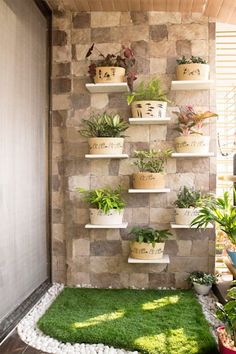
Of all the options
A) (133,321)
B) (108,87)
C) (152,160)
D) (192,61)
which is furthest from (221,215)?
(108,87)

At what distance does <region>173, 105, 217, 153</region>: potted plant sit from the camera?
3.47 m

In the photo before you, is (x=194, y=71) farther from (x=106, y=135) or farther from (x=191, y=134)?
(x=106, y=135)

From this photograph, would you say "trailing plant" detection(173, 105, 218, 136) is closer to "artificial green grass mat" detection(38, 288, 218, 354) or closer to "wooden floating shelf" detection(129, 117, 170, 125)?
"wooden floating shelf" detection(129, 117, 170, 125)

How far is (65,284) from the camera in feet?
12.4

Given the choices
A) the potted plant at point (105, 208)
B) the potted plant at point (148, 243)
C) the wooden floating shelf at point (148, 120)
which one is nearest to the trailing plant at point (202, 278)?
the potted plant at point (148, 243)

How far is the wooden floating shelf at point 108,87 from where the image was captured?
139 inches

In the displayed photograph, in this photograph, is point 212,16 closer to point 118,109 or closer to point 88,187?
point 118,109

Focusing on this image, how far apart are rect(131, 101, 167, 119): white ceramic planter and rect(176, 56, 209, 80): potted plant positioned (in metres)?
0.33

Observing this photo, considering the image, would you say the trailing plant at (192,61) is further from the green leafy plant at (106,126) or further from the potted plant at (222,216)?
the potted plant at (222,216)

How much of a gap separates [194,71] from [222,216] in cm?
139

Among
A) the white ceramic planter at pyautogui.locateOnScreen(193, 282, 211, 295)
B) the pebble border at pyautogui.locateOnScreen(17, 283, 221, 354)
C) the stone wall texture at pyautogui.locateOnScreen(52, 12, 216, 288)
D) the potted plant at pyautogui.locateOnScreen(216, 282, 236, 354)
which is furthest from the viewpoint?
the stone wall texture at pyautogui.locateOnScreen(52, 12, 216, 288)

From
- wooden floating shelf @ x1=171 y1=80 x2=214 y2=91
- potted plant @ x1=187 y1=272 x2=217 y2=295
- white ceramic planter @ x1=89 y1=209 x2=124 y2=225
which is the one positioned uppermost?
wooden floating shelf @ x1=171 y1=80 x2=214 y2=91

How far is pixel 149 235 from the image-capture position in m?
3.52

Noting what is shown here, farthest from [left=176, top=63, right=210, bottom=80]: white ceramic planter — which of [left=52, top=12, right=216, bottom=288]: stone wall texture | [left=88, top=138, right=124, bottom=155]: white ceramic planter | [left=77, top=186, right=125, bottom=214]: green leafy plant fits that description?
[left=77, top=186, right=125, bottom=214]: green leafy plant
